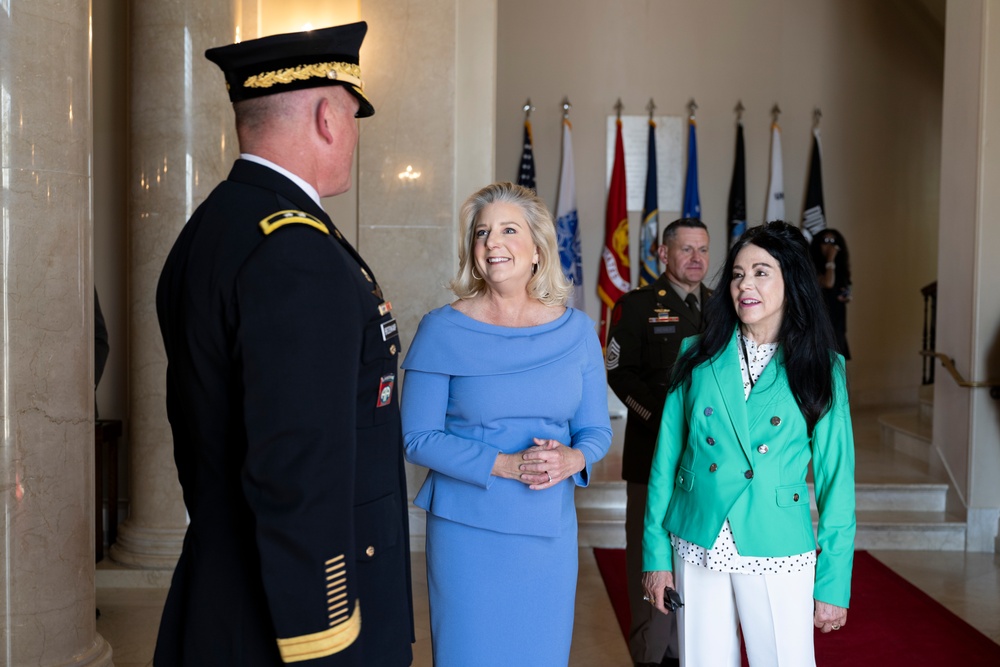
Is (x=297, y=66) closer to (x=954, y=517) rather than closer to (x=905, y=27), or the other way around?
(x=954, y=517)

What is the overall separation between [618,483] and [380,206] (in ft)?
Answer: 7.29

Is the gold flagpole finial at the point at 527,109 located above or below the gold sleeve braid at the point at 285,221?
above

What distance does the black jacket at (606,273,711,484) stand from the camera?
3719 millimetres

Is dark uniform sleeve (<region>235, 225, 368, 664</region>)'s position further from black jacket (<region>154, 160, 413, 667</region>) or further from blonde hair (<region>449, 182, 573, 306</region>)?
blonde hair (<region>449, 182, 573, 306</region>)

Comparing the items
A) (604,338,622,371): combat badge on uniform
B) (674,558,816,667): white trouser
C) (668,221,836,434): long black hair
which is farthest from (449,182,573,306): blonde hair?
(604,338,622,371): combat badge on uniform

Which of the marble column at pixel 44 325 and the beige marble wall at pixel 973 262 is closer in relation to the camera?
the marble column at pixel 44 325

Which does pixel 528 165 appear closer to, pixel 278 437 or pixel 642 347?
pixel 642 347

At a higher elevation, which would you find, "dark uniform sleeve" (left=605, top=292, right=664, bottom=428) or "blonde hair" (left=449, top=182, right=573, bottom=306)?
"blonde hair" (left=449, top=182, right=573, bottom=306)

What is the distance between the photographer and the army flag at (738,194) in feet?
28.9

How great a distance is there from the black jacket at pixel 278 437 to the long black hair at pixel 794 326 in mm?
1096

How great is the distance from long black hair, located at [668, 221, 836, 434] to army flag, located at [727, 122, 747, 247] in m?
6.51

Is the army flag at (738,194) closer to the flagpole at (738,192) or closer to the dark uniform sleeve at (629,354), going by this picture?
the flagpole at (738,192)

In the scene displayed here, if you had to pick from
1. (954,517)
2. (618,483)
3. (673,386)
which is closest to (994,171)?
(954,517)

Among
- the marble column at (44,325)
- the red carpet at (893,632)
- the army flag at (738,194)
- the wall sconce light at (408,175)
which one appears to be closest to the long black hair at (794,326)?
the marble column at (44,325)
